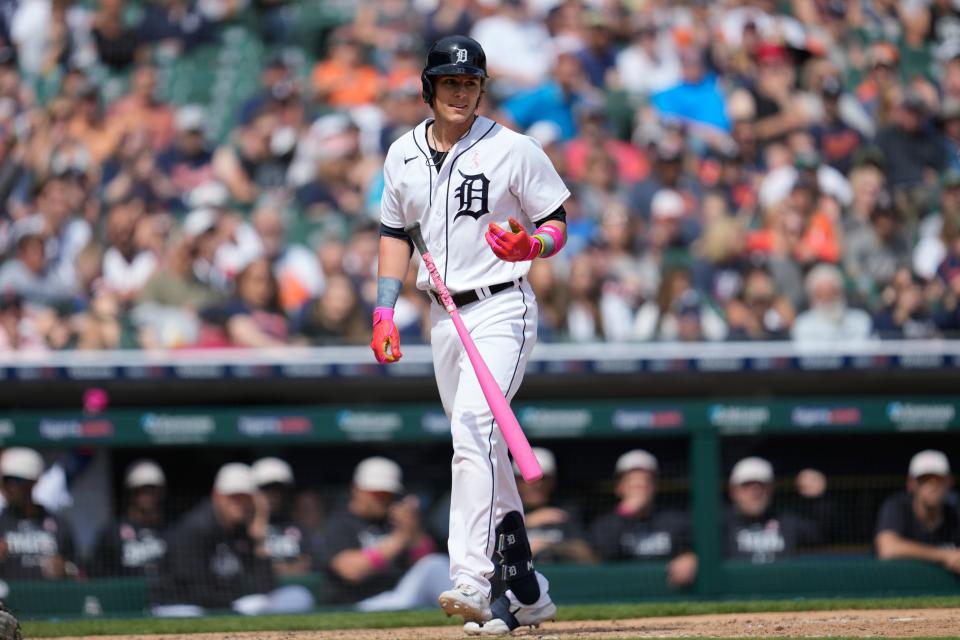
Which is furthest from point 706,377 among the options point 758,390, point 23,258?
point 23,258

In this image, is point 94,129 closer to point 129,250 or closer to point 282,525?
point 129,250

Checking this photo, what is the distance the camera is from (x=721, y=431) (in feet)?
23.9

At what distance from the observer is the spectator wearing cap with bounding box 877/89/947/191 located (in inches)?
401

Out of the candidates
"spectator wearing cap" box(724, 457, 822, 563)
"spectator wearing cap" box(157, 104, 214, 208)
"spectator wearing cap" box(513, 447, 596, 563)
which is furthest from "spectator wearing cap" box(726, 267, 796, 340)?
"spectator wearing cap" box(157, 104, 214, 208)

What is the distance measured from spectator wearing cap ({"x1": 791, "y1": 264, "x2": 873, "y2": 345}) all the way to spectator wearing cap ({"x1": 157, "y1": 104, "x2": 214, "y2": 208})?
420 centimetres

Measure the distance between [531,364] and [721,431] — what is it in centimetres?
101

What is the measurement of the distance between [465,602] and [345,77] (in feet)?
23.8

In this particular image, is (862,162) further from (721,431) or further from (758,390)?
(721,431)

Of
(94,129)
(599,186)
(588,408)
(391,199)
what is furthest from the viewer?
(94,129)

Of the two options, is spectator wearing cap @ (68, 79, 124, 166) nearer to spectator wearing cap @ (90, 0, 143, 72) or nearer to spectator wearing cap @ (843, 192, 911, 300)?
spectator wearing cap @ (90, 0, 143, 72)

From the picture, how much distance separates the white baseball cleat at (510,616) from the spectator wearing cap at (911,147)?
6.14 metres

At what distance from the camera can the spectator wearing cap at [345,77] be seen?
35.9 ft

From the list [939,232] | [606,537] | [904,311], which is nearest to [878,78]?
[939,232]

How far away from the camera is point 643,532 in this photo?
714cm
